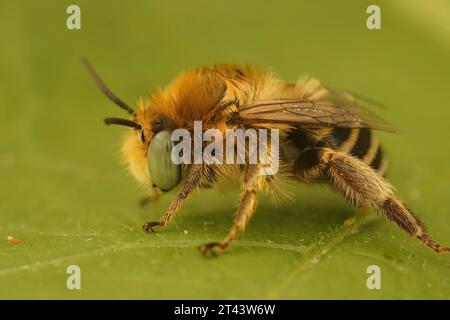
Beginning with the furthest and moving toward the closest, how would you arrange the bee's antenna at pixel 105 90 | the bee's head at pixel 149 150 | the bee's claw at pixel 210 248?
the bee's antenna at pixel 105 90, the bee's head at pixel 149 150, the bee's claw at pixel 210 248

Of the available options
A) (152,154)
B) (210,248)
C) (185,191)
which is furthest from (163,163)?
(210,248)

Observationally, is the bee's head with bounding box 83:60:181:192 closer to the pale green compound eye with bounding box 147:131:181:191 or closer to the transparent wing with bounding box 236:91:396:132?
the pale green compound eye with bounding box 147:131:181:191

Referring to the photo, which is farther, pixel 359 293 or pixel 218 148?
pixel 218 148

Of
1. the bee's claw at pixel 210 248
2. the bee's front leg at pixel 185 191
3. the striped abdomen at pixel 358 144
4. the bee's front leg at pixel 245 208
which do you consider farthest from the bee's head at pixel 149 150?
the striped abdomen at pixel 358 144

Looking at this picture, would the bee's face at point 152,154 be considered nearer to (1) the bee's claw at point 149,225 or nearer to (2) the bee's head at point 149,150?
(2) the bee's head at point 149,150

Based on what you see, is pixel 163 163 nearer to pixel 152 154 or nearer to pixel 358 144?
pixel 152 154
